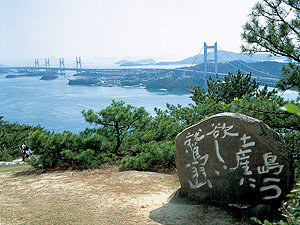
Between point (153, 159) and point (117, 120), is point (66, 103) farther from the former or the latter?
point (153, 159)

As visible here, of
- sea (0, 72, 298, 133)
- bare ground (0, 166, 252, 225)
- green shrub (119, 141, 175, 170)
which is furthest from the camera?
sea (0, 72, 298, 133)

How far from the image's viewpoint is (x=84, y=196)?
3.26 metres

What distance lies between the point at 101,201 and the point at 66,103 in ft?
107

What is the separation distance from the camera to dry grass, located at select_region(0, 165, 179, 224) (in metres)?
2.64

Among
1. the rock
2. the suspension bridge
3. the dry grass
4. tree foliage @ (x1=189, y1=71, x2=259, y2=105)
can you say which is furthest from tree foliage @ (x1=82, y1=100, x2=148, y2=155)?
the suspension bridge

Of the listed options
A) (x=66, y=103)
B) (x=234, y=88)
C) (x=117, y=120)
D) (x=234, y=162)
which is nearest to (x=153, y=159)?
(x=117, y=120)

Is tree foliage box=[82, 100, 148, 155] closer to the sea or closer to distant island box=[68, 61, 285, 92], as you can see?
the sea

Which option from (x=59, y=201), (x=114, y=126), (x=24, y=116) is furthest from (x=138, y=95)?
(x=59, y=201)

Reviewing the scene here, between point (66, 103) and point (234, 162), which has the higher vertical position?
point (234, 162)

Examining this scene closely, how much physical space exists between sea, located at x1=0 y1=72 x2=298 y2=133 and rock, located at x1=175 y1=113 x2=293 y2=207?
66.6 ft

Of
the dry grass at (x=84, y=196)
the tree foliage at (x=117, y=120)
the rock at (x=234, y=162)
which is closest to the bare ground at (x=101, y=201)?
the dry grass at (x=84, y=196)

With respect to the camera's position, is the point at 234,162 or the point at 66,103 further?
the point at 66,103

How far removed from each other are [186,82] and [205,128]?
32.2m

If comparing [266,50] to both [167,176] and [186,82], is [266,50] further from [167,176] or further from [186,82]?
[186,82]
